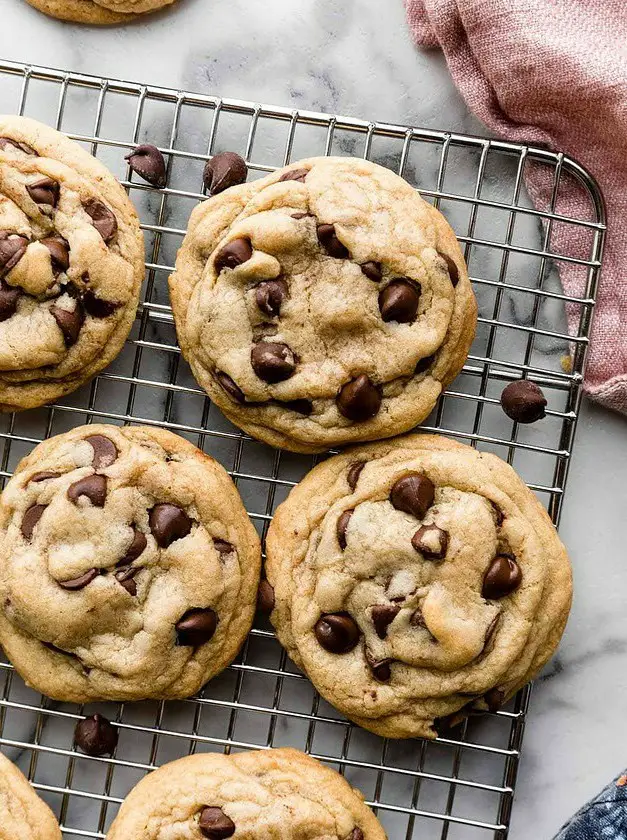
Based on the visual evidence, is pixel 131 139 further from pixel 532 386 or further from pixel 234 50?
pixel 532 386

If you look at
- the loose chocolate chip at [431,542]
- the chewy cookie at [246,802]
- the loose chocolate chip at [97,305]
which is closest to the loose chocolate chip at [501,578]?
the loose chocolate chip at [431,542]

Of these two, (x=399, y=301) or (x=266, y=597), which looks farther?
(x=266, y=597)

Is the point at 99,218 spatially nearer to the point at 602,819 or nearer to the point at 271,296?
the point at 271,296

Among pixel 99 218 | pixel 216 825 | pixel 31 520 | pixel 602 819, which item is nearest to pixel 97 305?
pixel 99 218

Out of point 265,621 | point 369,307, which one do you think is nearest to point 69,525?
point 265,621

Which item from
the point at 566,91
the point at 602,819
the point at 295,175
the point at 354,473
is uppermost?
the point at 566,91

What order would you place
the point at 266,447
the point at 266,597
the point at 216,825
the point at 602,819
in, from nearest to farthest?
the point at 216,825
the point at 602,819
the point at 266,597
the point at 266,447

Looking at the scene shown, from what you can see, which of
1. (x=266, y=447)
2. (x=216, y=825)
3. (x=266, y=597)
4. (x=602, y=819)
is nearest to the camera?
(x=216, y=825)
